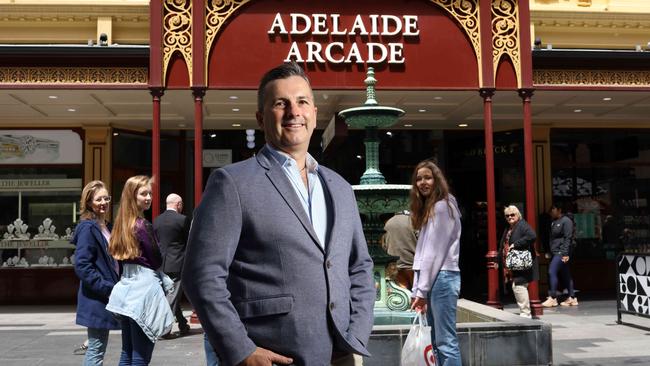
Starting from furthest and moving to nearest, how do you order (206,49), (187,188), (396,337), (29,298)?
(187,188) → (29,298) → (206,49) → (396,337)

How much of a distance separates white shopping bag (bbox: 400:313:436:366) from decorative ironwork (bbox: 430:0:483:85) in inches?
271

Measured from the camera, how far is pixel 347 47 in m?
10.5

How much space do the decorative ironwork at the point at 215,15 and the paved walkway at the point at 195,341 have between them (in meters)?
4.57

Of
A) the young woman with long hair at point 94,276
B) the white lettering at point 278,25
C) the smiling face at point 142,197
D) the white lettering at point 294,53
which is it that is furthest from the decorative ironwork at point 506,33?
the young woman with long hair at point 94,276

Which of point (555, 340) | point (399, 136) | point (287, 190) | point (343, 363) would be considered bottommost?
point (555, 340)

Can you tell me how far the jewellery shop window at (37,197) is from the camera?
1302 centimetres

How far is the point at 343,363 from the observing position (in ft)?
7.14

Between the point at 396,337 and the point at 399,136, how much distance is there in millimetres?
9662

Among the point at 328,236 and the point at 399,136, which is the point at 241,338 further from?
the point at 399,136

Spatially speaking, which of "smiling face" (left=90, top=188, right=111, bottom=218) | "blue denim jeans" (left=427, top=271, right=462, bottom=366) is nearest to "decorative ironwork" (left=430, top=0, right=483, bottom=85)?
"blue denim jeans" (left=427, top=271, right=462, bottom=366)

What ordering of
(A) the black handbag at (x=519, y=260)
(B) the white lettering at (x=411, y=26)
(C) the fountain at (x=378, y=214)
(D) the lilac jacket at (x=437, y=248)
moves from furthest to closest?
1. (B) the white lettering at (x=411, y=26)
2. (A) the black handbag at (x=519, y=260)
3. (C) the fountain at (x=378, y=214)
4. (D) the lilac jacket at (x=437, y=248)

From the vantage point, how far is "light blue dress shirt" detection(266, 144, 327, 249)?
215cm

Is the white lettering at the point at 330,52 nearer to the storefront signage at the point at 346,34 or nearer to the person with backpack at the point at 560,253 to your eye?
the storefront signage at the point at 346,34

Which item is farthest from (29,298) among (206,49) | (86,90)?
(206,49)
